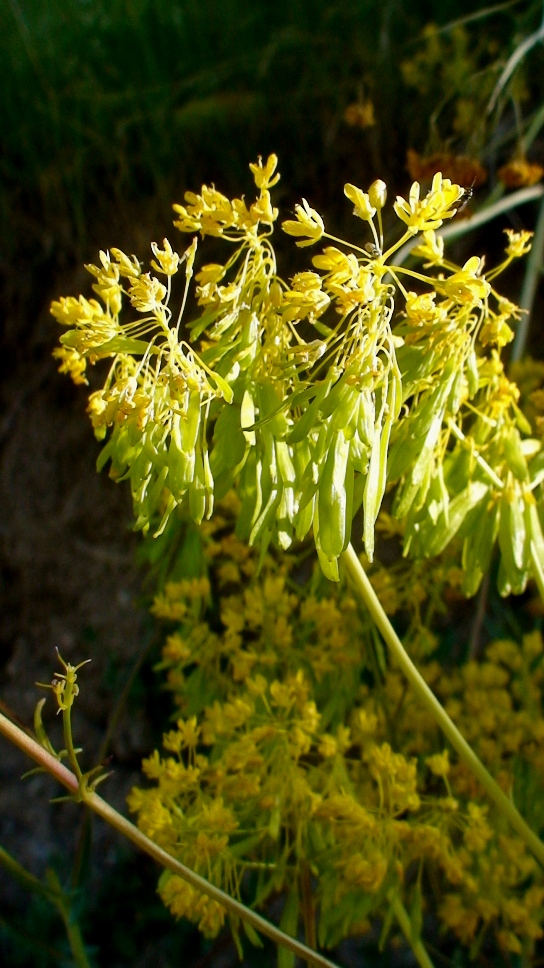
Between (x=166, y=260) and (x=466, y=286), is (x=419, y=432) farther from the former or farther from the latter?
(x=166, y=260)

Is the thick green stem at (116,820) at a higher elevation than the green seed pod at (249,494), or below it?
below

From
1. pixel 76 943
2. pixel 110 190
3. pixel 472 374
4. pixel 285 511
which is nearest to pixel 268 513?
pixel 285 511

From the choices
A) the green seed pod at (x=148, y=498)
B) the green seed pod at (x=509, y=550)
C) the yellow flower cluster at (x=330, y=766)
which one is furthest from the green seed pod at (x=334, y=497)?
the yellow flower cluster at (x=330, y=766)

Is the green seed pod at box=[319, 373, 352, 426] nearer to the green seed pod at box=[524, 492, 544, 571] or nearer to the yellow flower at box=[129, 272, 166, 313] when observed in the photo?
the yellow flower at box=[129, 272, 166, 313]

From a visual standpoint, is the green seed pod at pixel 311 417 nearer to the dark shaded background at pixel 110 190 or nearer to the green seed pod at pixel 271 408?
the green seed pod at pixel 271 408

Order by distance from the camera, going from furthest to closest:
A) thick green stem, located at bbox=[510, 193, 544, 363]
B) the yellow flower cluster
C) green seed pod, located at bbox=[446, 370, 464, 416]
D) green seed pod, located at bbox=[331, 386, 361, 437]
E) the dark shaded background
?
the dark shaded background < thick green stem, located at bbox=[510, 193, 544, 363] < the yellow flower cluster < green seed pod, located at bbox=[446, 370, 464, 416] < green seed pod, located at bbox=[331, 386, 361, 437]

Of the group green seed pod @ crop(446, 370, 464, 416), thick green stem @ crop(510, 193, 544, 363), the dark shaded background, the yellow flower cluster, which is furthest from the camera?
the dark shaded background

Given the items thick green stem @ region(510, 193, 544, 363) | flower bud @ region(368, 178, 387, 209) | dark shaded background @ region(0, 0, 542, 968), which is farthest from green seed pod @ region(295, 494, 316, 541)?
dark shaded background @ region(0, 0, 542, 968)
